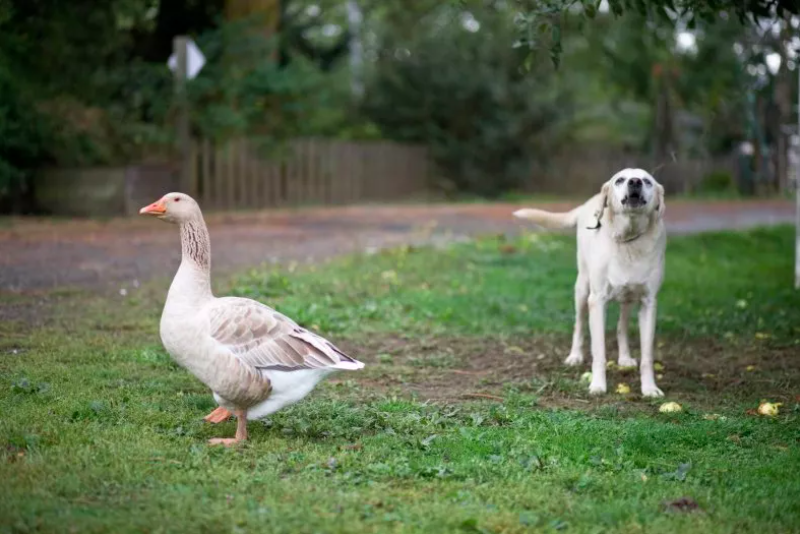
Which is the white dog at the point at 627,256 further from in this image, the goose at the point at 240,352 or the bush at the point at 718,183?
the bush at the point at 718,183

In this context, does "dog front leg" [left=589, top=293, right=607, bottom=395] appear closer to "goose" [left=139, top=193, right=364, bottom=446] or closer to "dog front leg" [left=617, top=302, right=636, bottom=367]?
"dog front leg" [left=617, top=302, right=636, bottom=367]

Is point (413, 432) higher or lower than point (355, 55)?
lower

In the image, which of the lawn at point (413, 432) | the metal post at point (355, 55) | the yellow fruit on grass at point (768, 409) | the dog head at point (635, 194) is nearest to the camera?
the lawn at point (413, 432)

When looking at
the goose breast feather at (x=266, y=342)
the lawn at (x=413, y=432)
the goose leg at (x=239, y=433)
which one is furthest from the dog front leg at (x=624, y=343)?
the goose leg at (x=239, y=433)

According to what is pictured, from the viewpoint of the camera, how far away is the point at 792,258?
50.9 feet

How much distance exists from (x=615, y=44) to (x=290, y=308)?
3040 cm

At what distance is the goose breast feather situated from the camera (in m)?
5.55

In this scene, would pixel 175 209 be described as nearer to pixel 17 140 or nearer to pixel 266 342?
pixel 266 342

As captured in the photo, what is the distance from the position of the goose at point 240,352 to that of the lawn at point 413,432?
0.84ft

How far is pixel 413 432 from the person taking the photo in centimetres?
599

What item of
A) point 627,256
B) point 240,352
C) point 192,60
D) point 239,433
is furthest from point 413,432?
point 192,60

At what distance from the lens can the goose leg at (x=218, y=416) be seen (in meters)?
5.94

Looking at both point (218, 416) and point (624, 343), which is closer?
point (218, 416)

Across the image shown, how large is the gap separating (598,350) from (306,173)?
18.9 metres
